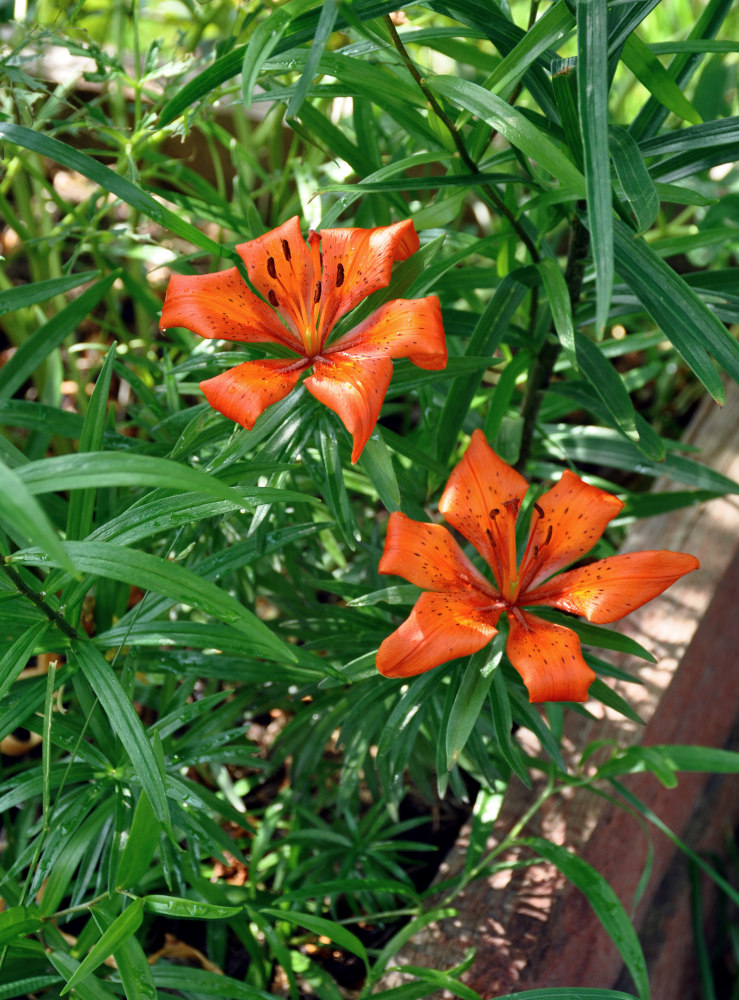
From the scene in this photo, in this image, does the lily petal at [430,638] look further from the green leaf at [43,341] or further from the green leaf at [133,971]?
the green leaf at [43,341]

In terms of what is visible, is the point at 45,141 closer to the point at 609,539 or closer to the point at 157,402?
the point at 157,402

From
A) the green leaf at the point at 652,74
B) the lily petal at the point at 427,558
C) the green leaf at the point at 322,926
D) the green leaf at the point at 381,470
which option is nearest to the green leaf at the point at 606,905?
the green leaf at the point at 322,926

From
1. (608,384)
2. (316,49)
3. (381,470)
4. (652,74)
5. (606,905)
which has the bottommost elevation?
(606,905)

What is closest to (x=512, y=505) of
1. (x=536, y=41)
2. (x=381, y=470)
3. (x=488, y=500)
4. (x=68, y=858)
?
(x=488, y=500)

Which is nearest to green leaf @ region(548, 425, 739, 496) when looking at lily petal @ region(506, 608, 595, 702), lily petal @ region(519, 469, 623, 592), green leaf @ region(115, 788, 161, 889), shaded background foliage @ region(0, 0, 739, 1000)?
shaded background foliage @ region(0, 0, 739, 1000)

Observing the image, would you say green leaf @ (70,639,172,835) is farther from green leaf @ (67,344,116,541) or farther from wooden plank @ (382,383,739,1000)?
wooden plank @ (382,383,739,1000)

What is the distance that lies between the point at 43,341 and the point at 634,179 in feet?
1.85

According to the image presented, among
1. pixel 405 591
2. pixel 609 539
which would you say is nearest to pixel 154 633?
pixel 405 591

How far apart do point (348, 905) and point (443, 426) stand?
2.06 feet

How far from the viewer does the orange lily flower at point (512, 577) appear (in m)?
0.59

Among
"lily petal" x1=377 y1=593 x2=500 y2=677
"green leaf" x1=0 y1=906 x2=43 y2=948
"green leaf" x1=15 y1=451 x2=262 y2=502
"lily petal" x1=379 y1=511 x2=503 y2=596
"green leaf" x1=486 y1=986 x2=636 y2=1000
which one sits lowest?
"green leaf" x1=0 y1=906 x2=43 y2=948

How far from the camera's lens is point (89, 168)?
65 cm

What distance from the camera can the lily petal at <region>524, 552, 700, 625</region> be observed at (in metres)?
0.62

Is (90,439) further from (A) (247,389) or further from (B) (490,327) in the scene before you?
(B) (490,327)
